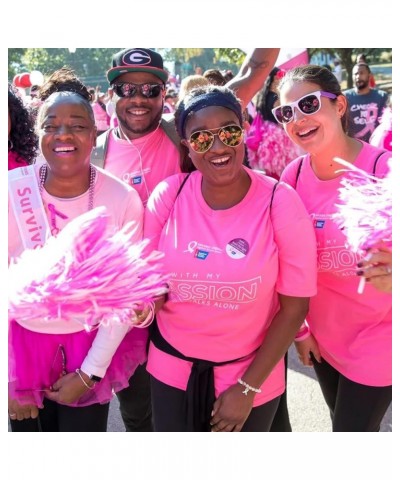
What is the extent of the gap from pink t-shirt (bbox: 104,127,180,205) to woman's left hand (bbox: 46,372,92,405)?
94 cm

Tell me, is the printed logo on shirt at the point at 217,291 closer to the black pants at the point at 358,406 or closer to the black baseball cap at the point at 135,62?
the black pants at the point at 358,406

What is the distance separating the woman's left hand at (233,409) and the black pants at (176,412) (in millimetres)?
90

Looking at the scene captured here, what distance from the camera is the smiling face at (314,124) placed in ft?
7.63

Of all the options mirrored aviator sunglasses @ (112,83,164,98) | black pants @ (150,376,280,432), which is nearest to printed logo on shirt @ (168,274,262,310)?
black pants @ (150,376,280,432)

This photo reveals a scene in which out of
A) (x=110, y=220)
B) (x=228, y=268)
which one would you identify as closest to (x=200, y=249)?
(x=228, y=268)

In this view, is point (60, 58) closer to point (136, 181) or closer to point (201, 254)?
point (136, 181)

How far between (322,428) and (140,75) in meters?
2.45

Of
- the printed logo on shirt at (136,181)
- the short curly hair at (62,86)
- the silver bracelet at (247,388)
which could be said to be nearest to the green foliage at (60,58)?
the short curly hair at (62,86)

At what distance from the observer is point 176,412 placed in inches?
90.0

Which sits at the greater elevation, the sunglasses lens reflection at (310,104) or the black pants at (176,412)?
the sunglasses lens reflection at (310,104)

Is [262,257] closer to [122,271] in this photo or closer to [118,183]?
[122,271]

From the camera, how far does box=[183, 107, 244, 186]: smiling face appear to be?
2105mm

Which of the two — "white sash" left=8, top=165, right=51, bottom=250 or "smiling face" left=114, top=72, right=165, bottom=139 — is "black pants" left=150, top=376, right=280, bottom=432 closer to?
"white sash" left=8, top=165, right=51, bottom=250

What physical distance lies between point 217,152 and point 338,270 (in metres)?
0.73
